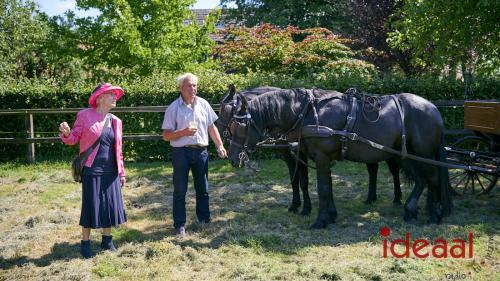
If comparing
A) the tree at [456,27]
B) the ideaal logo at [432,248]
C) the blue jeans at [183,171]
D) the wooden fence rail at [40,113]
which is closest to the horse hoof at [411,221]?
the ideaal logo at [432,248]

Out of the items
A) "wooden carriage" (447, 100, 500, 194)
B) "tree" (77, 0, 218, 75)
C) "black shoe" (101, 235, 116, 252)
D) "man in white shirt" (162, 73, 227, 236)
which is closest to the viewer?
"black shoe" (101, 235, 116, 252)

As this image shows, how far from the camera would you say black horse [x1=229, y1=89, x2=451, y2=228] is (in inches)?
224

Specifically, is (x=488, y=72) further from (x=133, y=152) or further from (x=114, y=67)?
(x=114, y=67)

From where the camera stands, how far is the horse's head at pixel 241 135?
5473mm

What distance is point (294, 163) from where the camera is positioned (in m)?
6.85

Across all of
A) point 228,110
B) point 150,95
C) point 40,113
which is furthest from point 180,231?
point 40,113

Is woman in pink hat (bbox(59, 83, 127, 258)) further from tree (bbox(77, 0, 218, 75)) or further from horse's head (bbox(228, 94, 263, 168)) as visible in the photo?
tree (bbox(77, 0, 218, 75))

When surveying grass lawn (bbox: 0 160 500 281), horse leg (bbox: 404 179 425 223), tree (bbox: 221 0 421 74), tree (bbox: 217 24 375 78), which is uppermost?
tree (bbox: 221 0 421 74)

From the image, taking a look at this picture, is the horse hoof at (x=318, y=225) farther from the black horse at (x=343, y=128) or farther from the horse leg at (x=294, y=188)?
the horse leg at (x=294, y=188)

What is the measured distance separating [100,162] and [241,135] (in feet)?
5.25

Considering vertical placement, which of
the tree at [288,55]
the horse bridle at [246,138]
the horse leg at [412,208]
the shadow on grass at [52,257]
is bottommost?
the shadow on grass at [52,257]

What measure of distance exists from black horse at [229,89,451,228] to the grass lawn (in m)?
0.41

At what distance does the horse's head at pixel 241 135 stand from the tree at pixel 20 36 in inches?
510

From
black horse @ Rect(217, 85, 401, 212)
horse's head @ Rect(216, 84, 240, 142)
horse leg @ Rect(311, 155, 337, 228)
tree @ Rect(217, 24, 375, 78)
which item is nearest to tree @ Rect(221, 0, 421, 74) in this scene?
tree @ Rect(217, 24, 375, 78)
